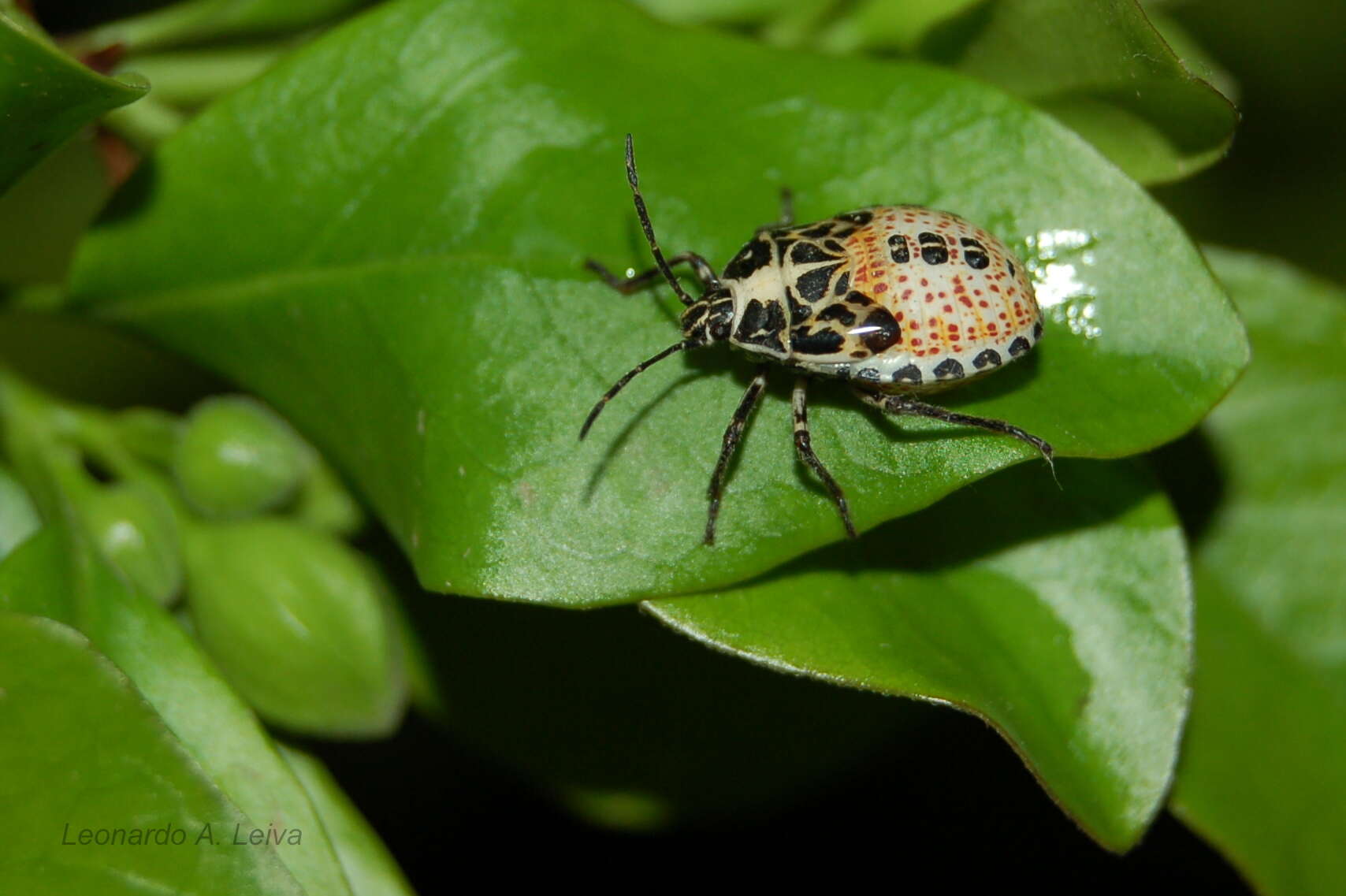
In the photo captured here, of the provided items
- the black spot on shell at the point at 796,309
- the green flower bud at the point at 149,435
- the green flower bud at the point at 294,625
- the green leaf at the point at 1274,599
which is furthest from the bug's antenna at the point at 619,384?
the green leaf at the point at 1274,599

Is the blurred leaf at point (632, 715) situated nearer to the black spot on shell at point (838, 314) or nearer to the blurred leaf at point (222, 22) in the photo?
the black spot on shell at point (838, 314)

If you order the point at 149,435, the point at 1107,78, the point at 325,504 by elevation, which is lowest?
the point at 325,504

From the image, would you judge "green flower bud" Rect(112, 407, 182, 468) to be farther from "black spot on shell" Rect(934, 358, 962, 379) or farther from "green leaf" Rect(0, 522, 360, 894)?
"black spot on shell" Rect(934, 358, 962, 379)

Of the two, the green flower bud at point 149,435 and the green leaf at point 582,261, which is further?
the green flower bud at point 149,435

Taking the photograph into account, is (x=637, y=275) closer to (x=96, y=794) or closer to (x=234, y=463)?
(x=234, y=463)

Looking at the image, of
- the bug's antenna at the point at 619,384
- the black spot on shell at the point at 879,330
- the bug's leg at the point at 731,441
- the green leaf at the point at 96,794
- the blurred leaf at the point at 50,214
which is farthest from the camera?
the blurred leaf at the point at 50,214

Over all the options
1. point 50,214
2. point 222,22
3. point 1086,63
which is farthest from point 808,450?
point 50,214

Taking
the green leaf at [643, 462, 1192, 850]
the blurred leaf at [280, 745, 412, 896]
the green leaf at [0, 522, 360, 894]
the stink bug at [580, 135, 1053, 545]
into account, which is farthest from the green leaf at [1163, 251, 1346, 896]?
the green leaf at [0, 522, 360, 894]
